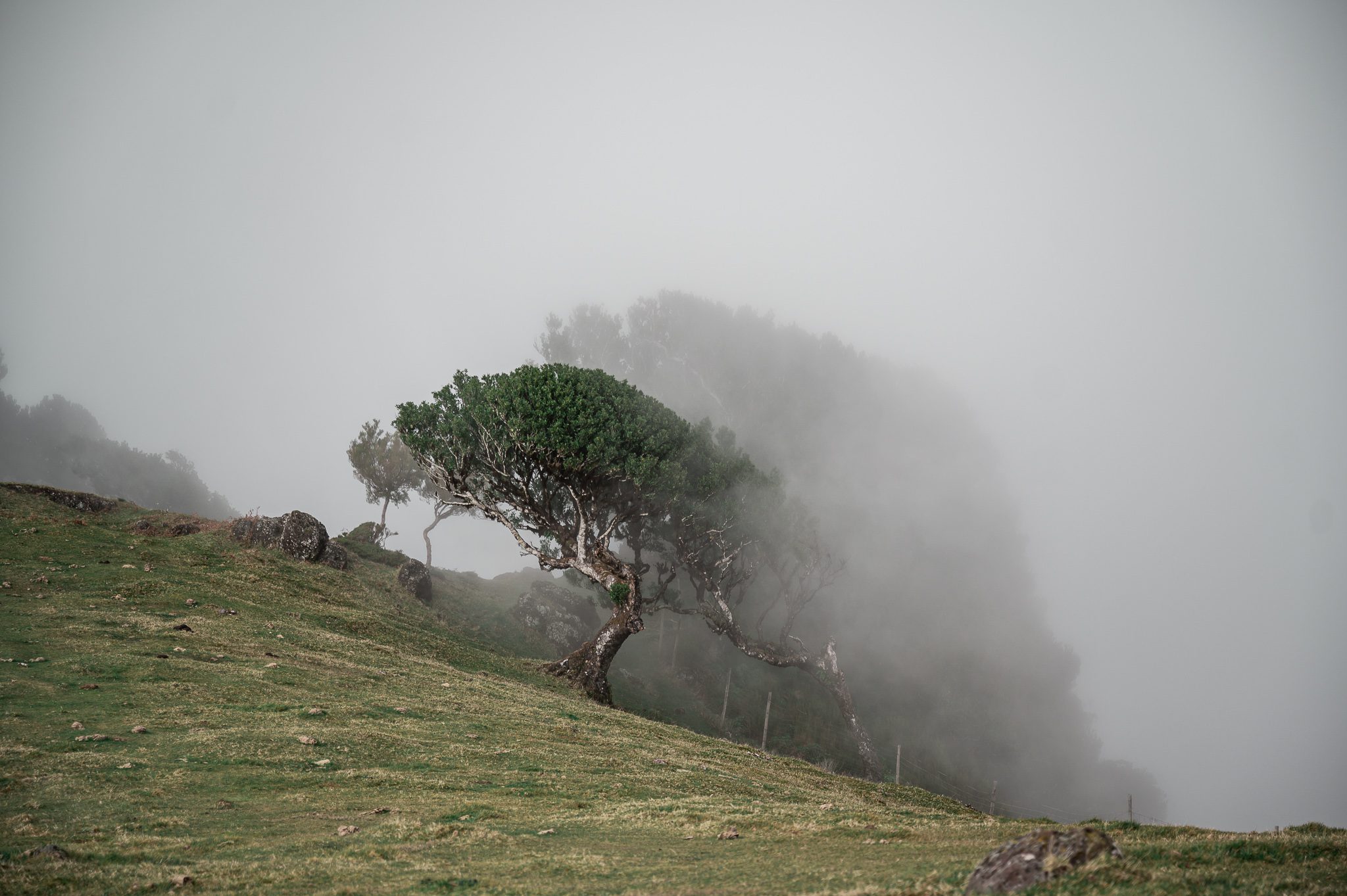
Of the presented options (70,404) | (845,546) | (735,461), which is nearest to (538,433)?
(735,461)

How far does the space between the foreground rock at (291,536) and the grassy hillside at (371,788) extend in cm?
674

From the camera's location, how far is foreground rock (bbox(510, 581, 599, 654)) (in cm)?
4525

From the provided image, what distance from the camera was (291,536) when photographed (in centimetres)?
3356

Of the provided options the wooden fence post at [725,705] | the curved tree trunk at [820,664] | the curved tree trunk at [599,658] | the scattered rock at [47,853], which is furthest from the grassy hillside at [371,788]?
the wooden fence post at [725,705]

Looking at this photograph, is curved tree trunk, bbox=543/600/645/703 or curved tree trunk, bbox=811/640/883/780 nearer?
curved tree trunk, bbox=543/600/645/703

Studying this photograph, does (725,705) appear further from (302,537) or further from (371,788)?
(371,788)

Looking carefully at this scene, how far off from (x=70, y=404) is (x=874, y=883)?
134 meters

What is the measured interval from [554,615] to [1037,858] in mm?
43213

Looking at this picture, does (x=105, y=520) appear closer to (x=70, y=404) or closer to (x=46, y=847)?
(x=46, y=847)

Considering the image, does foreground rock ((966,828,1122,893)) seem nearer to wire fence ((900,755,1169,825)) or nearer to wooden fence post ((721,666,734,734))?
wooden fence post ((721,666,734,734))

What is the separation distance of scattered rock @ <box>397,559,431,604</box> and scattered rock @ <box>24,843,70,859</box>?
103ft

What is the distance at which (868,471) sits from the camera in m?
74.6

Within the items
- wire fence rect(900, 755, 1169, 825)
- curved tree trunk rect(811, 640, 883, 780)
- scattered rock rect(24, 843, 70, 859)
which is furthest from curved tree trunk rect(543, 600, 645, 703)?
wire fence rect(900, 755, 1169, 825)

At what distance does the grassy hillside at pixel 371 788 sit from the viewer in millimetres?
7055
